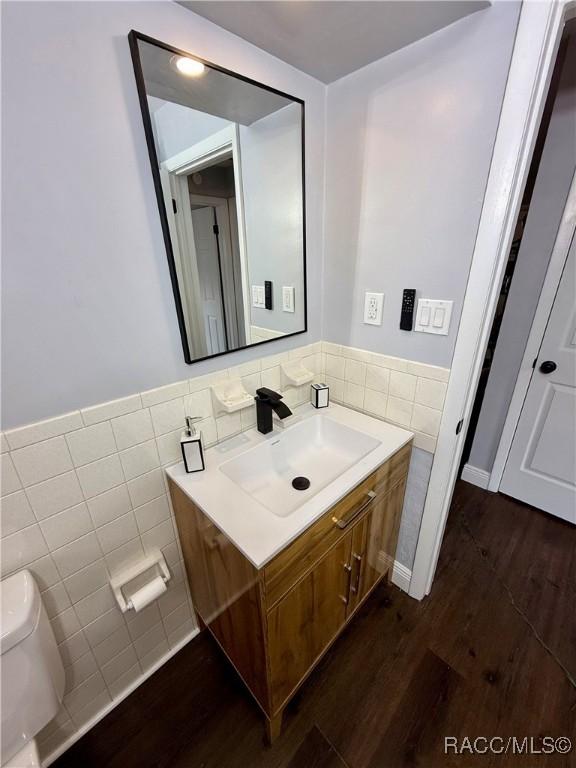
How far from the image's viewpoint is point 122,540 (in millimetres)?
1085

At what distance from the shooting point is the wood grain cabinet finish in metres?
0.91

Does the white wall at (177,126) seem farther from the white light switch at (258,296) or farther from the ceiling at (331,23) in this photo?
the white light switch at (258,296)

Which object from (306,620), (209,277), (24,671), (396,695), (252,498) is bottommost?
(396,695)

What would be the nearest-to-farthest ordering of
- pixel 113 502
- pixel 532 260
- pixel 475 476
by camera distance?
pixel 113 502 → pixel 532 260 → pixel 475 476

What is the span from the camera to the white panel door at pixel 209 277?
1089mm

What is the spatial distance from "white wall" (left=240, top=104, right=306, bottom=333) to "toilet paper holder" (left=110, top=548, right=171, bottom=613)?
974 millimetres

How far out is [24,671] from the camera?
0.81 m

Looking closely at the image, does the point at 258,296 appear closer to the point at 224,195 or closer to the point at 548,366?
the point at 224,195

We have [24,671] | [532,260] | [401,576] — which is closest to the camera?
[24,671]

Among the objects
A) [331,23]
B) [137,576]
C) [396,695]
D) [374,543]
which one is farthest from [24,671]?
[331,23]

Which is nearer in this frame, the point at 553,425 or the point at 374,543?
the point at 374,543

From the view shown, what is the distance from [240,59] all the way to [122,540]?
5.27ft

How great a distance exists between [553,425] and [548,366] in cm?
35

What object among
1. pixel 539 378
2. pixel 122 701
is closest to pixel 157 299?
pixel 122 701
